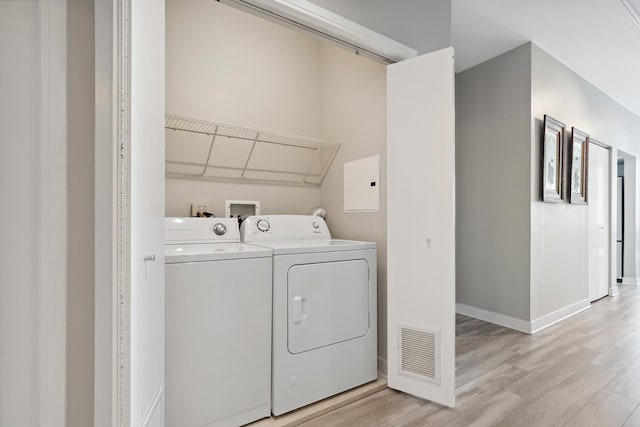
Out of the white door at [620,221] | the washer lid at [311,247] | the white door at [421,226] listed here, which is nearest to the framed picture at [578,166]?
the white door at [620,221]

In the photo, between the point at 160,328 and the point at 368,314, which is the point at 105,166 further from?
the point at 368,314

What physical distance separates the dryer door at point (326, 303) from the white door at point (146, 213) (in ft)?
2.25

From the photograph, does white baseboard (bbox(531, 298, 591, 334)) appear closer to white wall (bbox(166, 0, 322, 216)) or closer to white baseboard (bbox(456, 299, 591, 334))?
white baseboard (bbox(456, 299, 591, 334))

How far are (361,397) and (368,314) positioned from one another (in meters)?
0.46

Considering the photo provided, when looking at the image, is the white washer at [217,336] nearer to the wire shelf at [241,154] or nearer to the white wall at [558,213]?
the wire shelf at [241,154]

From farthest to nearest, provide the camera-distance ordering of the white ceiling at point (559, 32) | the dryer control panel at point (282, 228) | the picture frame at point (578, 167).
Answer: the picture frame at point (578, 167) < the white ceiling at point (559, 32) < the dryer control panel at point (282, 228)

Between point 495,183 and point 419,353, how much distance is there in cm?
219

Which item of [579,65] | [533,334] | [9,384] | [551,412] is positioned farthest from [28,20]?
[579,65]

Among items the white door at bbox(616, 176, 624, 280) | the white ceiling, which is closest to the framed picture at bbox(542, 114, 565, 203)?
the white ceiling

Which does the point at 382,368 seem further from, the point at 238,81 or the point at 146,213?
the point at 238,81

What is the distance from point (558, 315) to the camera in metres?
3.34

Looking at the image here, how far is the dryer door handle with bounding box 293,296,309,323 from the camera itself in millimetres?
1700

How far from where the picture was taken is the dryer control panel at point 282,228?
82.1 inches

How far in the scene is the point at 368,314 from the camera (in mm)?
2006
